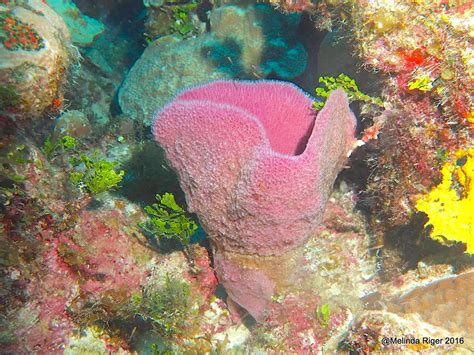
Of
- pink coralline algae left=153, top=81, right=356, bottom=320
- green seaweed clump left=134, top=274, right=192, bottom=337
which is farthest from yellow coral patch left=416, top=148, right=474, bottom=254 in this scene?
green seaweed clump left=134, top=274, right=192, bottom=337

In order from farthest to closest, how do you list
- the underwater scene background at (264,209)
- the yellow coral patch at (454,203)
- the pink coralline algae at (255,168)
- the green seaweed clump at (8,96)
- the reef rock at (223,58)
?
the reef rock at (223,58) → the yellow coral patch at (454,203) → the green seaweed clump at (8,96) → the underwater scene background at (264,209) → the pink coralline algae at (255,168)

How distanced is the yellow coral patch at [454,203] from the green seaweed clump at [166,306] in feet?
8.43

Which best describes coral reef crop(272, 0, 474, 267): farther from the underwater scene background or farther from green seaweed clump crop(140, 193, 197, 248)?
Result: green seaweed clump crop(140, 193, 197, 248)

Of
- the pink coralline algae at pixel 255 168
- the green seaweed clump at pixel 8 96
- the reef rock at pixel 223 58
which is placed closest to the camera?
the pink coralline algae at pixel 255 168

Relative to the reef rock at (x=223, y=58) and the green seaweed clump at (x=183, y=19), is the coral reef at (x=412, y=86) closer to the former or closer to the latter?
the reef rock at (x=223, y=58)

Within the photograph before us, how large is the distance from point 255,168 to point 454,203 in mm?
2105

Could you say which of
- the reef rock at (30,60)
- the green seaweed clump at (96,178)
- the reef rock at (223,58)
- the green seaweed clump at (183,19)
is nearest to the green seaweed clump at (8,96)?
the reef rock at (30,60)

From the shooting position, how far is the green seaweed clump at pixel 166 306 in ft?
10.8

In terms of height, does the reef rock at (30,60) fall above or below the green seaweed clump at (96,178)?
above

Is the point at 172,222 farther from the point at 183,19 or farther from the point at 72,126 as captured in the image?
the point at 183,19

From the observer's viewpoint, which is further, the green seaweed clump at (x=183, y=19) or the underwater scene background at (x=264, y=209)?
the green seaweed clump at (x=183, y=19)

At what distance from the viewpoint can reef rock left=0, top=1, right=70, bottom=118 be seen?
298cm

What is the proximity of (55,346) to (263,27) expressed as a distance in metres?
5.71

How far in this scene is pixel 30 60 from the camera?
3.15 meters
